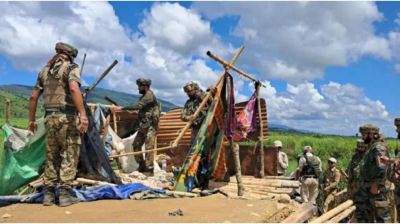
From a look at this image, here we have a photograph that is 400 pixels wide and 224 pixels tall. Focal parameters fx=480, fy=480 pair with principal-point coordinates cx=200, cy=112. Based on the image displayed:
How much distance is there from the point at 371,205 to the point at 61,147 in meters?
4.42

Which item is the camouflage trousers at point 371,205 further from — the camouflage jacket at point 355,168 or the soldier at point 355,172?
the camouflage jacket at point 355,168

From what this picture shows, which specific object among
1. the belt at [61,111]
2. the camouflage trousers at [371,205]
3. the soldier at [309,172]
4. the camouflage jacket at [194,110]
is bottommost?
the camouflage trousers at [371,205]

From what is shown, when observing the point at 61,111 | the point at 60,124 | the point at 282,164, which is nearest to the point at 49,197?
the point at 60,124

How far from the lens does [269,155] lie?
10.2 metres

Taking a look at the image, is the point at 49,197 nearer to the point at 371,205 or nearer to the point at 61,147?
the point at 61,147

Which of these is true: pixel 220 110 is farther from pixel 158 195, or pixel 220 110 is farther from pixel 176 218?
pixel 176 218

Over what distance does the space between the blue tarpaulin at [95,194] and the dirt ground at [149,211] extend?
18 cm

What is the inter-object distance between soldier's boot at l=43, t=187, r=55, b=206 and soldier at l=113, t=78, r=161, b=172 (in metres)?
4.08

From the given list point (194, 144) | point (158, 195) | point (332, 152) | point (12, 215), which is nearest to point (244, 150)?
A: point (194, 144)

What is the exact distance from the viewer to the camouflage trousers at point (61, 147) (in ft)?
19.8

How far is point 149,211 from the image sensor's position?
18.5ft

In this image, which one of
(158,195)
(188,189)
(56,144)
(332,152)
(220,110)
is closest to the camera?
(56,144)

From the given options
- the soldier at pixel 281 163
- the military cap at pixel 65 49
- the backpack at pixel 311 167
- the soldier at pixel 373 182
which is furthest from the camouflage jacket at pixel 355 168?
the military cap at pixel 65 49

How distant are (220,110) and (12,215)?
4109mm
